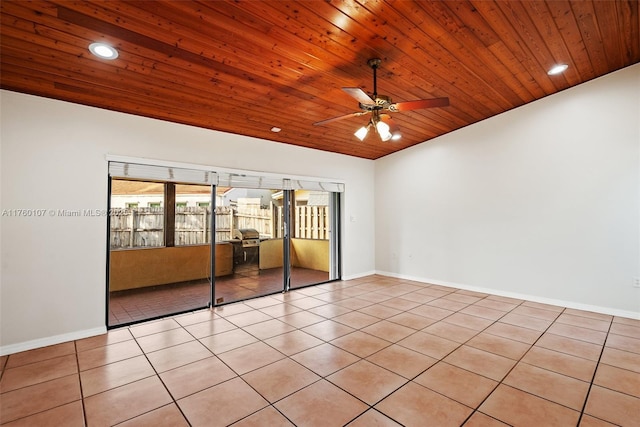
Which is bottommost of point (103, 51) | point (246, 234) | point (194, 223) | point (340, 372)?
point (340, 372)

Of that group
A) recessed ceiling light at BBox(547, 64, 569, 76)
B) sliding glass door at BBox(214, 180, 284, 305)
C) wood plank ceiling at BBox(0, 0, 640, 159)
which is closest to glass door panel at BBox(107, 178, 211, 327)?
sliding glass door at BBox(214, 180, 284, 305)

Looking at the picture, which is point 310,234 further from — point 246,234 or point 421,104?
point 421,104

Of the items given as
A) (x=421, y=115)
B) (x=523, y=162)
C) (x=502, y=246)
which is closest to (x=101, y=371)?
(x=421, y=115)

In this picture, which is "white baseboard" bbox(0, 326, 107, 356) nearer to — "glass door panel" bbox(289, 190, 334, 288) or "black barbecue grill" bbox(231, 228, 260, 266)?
"black barbecue grill" bbox(231, 228, 260, 266)

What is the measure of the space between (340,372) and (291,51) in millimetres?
2932

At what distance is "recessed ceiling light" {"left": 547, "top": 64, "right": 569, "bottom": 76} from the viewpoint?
11.9ft

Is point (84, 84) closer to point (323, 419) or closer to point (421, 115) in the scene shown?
point (323, 419)

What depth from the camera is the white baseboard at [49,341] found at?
2.95m

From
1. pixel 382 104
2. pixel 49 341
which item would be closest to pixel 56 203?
pixel 49 341

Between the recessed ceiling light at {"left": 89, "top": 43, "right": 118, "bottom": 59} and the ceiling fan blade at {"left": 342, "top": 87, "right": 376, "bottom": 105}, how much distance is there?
→ 2006 millimetres

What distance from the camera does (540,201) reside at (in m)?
4.51

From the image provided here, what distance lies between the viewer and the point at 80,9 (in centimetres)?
210

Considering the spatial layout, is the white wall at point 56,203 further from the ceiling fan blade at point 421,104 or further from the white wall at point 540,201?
the white wall at point 540,201

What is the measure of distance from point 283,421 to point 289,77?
10.2 feet
